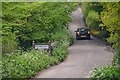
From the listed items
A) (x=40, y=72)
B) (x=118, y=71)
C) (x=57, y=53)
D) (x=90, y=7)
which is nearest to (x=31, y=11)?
(x=57, y=53)

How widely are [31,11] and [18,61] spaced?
5.74 m

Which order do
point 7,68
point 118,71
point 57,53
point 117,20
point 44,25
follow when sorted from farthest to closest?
point 44,25, point 57,53, point 117,20, point 7,68, point 118,71

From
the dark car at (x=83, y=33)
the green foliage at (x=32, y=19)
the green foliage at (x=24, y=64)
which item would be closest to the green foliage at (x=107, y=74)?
the green foliage at (x=24, y=64)

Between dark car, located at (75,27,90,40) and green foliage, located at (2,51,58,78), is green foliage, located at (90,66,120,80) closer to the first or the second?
green foliage, located at (2,51,58,78)

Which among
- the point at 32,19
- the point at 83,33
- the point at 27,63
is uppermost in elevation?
the point at 32,19

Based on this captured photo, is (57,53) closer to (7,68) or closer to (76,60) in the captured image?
(76,60)

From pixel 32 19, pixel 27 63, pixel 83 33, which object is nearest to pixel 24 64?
pixel 27 63

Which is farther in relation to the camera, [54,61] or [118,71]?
[54,61]

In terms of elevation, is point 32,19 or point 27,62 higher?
point 32,19

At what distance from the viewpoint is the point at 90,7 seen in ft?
109

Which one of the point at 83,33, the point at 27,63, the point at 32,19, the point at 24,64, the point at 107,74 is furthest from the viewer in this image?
the point at 83,33

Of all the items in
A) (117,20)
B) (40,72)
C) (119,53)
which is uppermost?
(117,20)

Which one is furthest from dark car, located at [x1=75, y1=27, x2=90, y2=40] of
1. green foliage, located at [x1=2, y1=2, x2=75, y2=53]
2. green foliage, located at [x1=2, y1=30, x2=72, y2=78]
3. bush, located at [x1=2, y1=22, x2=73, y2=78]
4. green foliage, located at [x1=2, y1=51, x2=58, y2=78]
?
green foliage, located at [x1=2, y1=51, x2=58, y2=78]

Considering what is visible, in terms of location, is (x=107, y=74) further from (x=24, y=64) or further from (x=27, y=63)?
(x=27, y=63)
